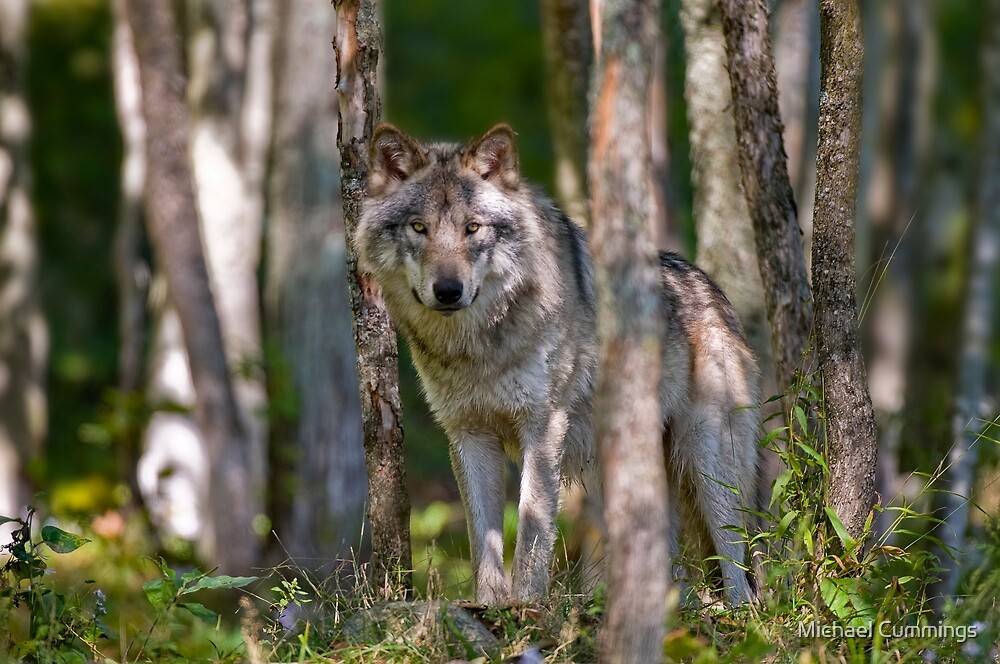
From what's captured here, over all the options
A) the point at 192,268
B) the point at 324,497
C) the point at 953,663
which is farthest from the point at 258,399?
the point at 953,663

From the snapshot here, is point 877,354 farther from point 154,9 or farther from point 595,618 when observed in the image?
point 595,618

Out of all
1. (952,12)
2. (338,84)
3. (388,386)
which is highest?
(952,12)

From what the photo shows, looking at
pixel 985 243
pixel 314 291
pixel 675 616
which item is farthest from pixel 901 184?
pixel 675 616

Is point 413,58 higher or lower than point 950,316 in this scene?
higher

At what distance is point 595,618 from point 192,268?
260 inches

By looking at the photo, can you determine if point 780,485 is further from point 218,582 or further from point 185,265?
point 185,265

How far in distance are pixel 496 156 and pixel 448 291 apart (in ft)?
3.19

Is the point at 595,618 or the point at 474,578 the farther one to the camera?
A: the point at 474,578

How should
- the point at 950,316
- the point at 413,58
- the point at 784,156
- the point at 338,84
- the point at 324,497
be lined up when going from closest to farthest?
1. the point at 338,84
2. the point at 784,156
3. the point at 324,497
4. the point at 950,316
5. the point at 413,58

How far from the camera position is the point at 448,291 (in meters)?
5.45

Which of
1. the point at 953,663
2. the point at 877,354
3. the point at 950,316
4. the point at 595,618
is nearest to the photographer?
the point at 953,663

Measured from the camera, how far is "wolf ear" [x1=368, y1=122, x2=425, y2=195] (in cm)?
581

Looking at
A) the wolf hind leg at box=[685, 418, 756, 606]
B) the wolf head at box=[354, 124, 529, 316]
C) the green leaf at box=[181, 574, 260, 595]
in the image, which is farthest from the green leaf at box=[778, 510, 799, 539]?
the green leaf at box=[181, 574, 260, 595]

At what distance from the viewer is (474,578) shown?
580 centimetres
